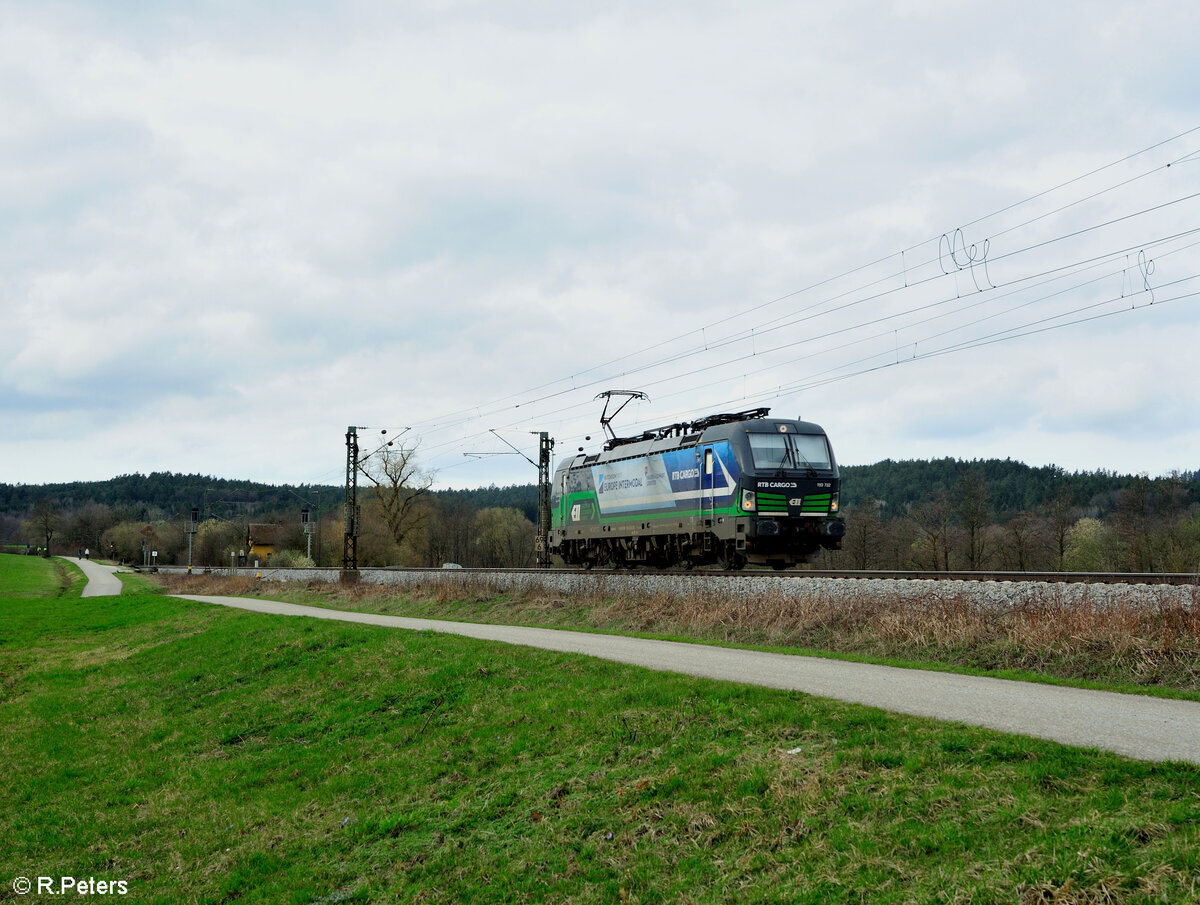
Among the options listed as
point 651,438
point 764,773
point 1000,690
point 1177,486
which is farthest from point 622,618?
point 1177,486

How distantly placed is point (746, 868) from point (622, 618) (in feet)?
47.4

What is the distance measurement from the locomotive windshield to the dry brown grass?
4913 mm

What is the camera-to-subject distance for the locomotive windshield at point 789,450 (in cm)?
2358

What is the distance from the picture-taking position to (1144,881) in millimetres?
4879

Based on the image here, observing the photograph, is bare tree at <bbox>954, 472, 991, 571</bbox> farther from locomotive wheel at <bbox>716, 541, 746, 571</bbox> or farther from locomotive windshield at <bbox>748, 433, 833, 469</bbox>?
locomotive wheel at <bbox>716, 541, 746, 571</bbox>

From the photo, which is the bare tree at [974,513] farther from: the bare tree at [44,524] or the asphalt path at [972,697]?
the bare tree at [44,524]

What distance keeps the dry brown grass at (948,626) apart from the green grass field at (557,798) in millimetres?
4496

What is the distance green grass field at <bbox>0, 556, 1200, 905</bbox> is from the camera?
19.0 ft

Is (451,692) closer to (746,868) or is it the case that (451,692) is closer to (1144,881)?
(746,868)

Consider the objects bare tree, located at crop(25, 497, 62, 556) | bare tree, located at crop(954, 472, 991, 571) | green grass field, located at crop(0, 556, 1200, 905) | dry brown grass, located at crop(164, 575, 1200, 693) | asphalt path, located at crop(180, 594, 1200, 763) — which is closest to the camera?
green grass field, located at crop(0, 556, 1200, 905)

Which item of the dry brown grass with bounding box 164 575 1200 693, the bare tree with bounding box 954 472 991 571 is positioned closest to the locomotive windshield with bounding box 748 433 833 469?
the dry brown grass with bounding box 164 575 1200 693

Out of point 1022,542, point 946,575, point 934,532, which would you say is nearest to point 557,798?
point 946,575

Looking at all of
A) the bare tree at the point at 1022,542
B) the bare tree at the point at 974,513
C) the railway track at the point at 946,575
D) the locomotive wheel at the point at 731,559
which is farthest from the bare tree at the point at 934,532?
the railway track at the point at 946,575

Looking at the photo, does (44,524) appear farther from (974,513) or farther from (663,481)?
(663,481)
